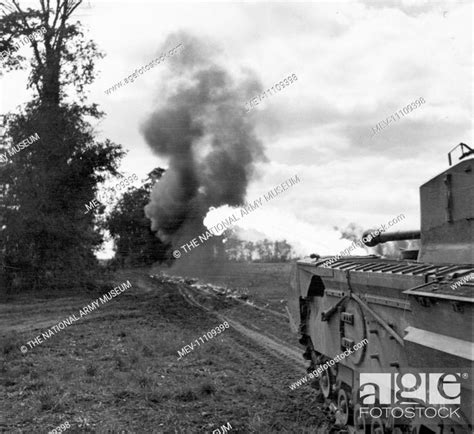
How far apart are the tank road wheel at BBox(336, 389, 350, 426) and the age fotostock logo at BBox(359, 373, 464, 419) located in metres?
0.71

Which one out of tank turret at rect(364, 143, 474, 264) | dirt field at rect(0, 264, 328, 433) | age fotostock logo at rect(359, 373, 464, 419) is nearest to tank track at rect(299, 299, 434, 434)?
age fotostock logo at rect(359, 373, 464, 419)

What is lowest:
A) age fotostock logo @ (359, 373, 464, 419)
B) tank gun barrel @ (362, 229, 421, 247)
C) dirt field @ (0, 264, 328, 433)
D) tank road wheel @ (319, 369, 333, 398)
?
dirt field @ (0, 264, 328, 433)

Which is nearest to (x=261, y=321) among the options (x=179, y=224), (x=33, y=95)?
(x=33, y=95)

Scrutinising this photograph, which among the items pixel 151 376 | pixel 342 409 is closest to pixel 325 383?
pixel 342 409

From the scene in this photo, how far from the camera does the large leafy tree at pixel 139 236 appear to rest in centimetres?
4247

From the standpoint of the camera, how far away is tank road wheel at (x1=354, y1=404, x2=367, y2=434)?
23.4 feet

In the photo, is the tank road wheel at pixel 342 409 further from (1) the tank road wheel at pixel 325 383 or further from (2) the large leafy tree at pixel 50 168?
(2) the large leafy tree at pixel 50 168

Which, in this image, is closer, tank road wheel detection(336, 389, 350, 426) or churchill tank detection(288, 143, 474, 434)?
churchill tank detection(288, 143, 474, 434)

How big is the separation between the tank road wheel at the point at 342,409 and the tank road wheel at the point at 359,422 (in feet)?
1.37

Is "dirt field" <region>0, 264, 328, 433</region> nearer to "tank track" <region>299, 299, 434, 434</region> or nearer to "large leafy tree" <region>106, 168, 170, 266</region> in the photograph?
"tank track" <region>299, 299, 434, 434</region>

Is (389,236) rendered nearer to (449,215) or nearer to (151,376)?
(449,215)

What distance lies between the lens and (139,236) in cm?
4466

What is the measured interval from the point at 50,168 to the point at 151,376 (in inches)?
728

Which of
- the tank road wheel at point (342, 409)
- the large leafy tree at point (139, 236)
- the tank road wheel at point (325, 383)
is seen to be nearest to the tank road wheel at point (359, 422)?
the tank road wheel at point (342, 409)
